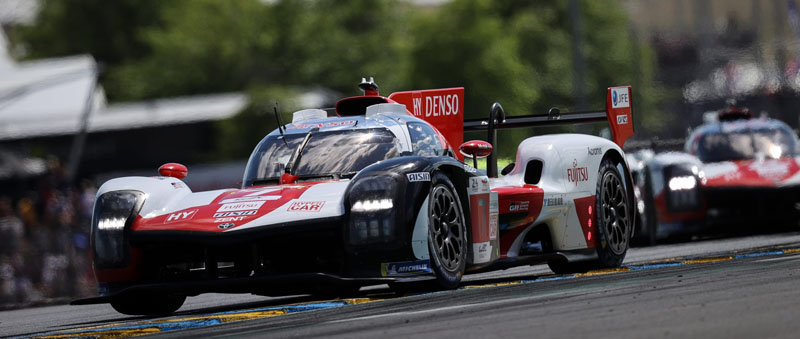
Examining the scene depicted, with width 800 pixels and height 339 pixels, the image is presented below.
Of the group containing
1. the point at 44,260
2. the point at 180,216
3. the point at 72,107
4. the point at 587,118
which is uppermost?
the point at 72,107

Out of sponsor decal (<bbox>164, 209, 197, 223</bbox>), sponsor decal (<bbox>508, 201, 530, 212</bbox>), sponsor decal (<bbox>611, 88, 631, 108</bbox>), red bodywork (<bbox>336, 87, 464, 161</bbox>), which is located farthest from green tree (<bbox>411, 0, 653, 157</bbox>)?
sponsor decal (<bbox>164, 209, 197, 223</bbox>)

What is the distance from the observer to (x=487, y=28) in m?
65.7

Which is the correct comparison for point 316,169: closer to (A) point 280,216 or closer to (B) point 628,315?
(A) point 280,216

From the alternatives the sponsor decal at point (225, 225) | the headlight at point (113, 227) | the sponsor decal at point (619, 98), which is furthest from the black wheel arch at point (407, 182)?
the sponsor decal at point (619, 98)

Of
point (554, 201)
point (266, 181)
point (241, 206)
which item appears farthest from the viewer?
point (554, 201)

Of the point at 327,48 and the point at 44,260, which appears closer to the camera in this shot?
the point at 44,260

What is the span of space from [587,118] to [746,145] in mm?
7055

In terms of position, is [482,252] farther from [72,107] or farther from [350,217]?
[72,107]

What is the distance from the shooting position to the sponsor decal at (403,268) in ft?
30.3

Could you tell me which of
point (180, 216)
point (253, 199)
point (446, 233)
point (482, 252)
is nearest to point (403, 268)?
point (446, 233)

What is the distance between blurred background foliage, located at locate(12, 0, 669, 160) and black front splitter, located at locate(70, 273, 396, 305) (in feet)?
155

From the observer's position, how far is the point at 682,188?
18.0m

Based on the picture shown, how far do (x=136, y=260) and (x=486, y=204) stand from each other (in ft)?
8.14

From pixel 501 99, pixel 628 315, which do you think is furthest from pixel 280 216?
pixel 501 99
